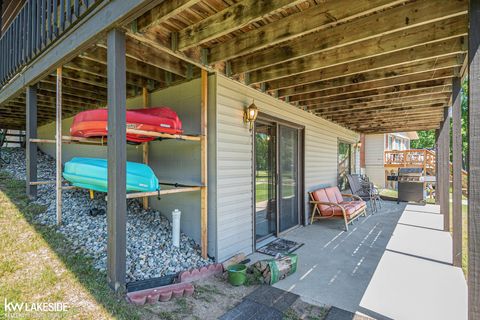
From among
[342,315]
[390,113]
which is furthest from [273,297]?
[390,113]

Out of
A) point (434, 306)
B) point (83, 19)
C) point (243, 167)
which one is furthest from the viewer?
point (243, 167)

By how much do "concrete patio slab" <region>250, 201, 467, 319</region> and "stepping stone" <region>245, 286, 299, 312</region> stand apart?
0.12 metres

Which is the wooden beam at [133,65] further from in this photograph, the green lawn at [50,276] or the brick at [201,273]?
the brick at [201,273]

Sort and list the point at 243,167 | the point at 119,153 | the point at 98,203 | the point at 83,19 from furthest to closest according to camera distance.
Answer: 1. the point at 98,203
2. the point at 243,167
3. the point at 83,19
4. the point at 119,153

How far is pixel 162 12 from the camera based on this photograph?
2.35 metres

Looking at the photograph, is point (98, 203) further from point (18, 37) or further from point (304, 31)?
point (304, 31)

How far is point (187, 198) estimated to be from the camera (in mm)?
3902

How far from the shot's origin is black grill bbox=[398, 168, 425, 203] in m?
8.66

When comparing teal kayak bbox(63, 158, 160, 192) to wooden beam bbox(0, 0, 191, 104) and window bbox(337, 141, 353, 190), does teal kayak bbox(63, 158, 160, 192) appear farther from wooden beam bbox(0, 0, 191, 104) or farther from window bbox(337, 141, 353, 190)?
window bbox(337, 141, 353, 190)

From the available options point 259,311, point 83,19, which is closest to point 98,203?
point 83,19

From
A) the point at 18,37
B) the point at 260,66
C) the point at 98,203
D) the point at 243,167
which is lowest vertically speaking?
the point at 98,203

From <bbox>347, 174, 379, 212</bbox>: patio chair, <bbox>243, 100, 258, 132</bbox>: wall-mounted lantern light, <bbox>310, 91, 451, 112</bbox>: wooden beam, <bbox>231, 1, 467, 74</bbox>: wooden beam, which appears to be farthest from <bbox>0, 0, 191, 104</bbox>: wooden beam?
<bbox>347, 174, 379, 212</bbox>: patio chair

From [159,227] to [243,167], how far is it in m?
1.60

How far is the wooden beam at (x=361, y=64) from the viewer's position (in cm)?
304
